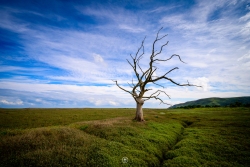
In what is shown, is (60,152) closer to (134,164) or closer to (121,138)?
(134,164)

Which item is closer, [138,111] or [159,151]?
[159,151]

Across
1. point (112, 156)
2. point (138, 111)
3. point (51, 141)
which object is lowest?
point (112, 156)

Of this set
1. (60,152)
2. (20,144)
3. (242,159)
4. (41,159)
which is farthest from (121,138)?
(242,159)

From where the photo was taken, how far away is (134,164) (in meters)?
9.46

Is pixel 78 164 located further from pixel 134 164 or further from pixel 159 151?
pixel 159 151

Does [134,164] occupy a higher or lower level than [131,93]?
lower

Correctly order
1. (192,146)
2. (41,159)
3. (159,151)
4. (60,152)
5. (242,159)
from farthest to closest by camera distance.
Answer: (192,146), (159,151), (242,159), (60,152), (41,159)

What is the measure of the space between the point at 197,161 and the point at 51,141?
1180 cm

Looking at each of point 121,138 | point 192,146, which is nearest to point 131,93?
point 121,138

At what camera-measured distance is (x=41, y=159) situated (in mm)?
8375

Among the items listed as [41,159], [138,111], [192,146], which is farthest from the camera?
[138,111]

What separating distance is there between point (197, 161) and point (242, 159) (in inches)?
156

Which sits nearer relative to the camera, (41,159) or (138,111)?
(41,159)

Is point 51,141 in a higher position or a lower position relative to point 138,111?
lower
